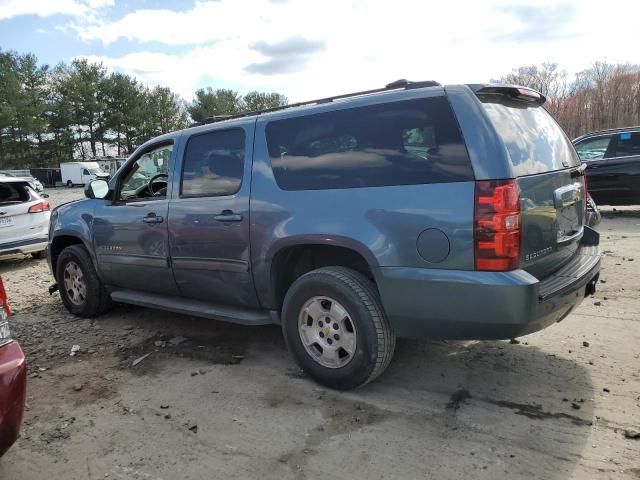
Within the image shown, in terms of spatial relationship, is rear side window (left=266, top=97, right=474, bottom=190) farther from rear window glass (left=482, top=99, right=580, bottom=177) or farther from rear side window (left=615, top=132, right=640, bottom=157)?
rear side window (left=615, top=132, right=640, bottom=157)

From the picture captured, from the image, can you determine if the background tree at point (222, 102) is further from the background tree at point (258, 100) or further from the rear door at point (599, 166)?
the rear door at point (599, 166)

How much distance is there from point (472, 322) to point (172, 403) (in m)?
2.11

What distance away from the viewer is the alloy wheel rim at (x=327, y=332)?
342 cm

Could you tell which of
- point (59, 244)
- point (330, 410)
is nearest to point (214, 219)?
point (330, 410)

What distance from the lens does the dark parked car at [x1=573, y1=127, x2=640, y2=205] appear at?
952cm

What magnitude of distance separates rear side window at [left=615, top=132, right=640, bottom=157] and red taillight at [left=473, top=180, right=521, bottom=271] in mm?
8430

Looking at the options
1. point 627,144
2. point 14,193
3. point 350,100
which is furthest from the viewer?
point 627,144

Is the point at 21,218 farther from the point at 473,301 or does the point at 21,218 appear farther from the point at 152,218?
the point at 473,301

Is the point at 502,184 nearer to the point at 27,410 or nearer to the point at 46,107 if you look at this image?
the point at 27,410

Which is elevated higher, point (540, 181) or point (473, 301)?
point (540, 181)

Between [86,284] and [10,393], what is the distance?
10.2ft

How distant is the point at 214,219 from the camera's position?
13.2ft

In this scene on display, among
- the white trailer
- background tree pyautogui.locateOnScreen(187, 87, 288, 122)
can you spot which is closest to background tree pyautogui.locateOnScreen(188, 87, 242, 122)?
background tree pyautogui.locateOnScreen(187, 87, 288, 122)

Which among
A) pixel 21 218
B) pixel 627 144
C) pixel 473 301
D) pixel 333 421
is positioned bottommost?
pixel 333 421
